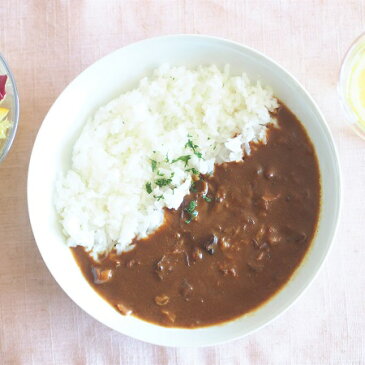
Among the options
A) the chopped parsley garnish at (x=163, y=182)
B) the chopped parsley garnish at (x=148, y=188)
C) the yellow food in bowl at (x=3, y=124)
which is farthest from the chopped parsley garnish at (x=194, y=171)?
the yellow food in bowl at (x=3, y=124)

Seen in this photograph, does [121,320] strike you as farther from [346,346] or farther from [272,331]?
[346,346]

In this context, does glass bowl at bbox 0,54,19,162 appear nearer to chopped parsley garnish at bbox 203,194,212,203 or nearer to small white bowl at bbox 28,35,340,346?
small white bowl at bbox 28,35,340,346

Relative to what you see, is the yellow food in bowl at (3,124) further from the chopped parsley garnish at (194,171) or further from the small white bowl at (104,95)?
the chopped parsley garnish at (194,171)

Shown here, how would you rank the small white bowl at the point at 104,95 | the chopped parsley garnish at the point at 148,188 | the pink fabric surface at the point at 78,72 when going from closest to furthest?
the small white bowl at the point at 104,95 → the chopped parsley garnish at the point at 148,188 → the pink fabric surface at the point at 78,72

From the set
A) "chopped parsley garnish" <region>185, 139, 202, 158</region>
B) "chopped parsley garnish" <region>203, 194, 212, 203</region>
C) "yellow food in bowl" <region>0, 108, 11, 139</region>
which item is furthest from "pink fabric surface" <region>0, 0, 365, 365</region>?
"chopped parsley garnish" <region>203, 194, 212, 203</region>

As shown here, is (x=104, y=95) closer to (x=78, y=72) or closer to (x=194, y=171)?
(x=78, y=72)

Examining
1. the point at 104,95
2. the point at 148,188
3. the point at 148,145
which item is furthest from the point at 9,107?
the point at 148,188
